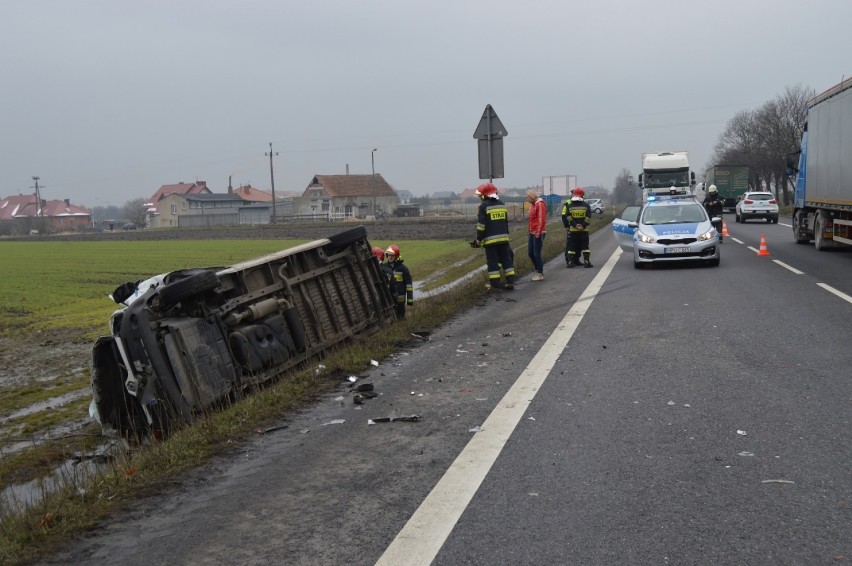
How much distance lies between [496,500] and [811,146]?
19.3 meters

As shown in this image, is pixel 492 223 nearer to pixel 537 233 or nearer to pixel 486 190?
pixel 486 190

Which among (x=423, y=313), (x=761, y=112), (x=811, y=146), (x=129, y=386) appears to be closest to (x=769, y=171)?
(x=761, y=112)

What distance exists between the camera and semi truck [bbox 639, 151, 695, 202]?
114 ft

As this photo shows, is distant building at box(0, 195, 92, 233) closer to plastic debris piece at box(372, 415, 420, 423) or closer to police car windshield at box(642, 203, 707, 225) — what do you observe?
police car windshield at box(642, 203, 707, 225)

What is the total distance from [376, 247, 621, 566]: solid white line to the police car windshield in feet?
38.0

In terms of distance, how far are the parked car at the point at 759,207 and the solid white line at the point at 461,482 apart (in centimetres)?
3705

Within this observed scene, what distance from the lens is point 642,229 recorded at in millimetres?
18406

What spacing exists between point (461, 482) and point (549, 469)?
1.79 ft

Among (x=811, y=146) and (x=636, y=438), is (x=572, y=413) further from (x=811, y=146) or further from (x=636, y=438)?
(x=811, y=146)

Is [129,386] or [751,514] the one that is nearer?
[751,514]

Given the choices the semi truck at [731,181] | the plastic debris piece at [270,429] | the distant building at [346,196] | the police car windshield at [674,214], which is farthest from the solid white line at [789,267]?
the distant building at [346,196]

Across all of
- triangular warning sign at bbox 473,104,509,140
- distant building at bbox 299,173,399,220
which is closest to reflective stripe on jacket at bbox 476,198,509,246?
triangular warning sign at bbox 473,104,509,140

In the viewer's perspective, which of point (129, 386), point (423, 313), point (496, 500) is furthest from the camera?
point (423, 313)

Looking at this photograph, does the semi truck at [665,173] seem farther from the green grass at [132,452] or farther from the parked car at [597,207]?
the parked car at [597,207]
